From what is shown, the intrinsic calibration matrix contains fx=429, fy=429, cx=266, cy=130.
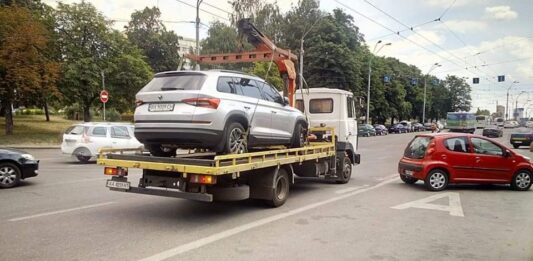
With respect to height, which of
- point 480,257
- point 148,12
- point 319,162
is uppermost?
point 148,12

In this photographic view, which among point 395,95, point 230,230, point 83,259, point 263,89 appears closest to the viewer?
point 83,259

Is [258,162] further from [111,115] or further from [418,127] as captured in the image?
[418,127]

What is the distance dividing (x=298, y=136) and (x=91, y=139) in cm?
966

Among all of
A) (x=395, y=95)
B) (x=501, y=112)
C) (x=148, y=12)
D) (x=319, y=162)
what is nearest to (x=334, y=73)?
(x=395, y=95)

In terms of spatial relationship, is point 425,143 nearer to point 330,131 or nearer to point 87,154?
point 330,131

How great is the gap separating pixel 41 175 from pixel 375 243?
398 inches

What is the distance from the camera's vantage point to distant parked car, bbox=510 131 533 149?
2840cm

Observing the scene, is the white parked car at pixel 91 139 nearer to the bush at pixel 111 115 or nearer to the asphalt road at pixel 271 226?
the asphalt road at pixel 271 226

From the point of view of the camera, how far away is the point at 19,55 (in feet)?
81.3

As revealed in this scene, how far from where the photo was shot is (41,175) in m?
12.2

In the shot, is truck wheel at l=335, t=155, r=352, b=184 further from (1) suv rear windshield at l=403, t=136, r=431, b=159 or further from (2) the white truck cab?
(1) suv rear windshield at l=403, t=136, r=431, b=159

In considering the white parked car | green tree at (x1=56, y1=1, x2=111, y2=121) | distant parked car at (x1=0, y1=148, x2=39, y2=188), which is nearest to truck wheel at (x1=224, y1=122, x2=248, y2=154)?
distant parked car at (x1=0, y1=148, x2=39, y2=188)

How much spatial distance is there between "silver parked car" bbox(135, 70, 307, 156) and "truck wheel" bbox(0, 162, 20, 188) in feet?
14.5

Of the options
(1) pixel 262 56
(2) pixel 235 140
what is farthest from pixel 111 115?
(2) pixel 235 140
